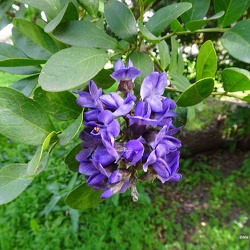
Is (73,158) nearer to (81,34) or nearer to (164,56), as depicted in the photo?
(81,34)

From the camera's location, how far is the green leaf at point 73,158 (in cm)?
54

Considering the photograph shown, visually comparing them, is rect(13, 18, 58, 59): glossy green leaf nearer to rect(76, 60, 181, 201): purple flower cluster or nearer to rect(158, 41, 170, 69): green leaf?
rect(76, 60, 181, 201): purple flower cluster

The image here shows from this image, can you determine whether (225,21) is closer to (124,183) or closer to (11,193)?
(124,183)

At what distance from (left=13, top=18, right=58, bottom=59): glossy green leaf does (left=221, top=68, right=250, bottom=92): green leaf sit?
0.27m

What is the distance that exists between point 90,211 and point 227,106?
1.37 m

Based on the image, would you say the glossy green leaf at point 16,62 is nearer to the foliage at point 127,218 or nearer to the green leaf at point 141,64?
the green leaf at point 141,64

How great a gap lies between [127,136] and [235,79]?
0.16 m

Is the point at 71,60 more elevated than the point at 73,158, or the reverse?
the point at 71,60

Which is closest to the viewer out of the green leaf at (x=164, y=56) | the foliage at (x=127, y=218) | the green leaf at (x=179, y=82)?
the green leaf at (x=179, y=82)

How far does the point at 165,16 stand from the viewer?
1.73ft

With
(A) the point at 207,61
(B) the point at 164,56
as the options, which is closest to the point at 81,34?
(A) the point at 207,61

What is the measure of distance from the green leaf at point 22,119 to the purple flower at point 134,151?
12cm

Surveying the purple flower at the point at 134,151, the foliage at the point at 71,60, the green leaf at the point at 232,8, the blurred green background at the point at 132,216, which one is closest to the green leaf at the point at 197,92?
the foliage at the point at 71,60

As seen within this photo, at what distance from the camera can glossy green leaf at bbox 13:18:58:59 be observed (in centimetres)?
56
